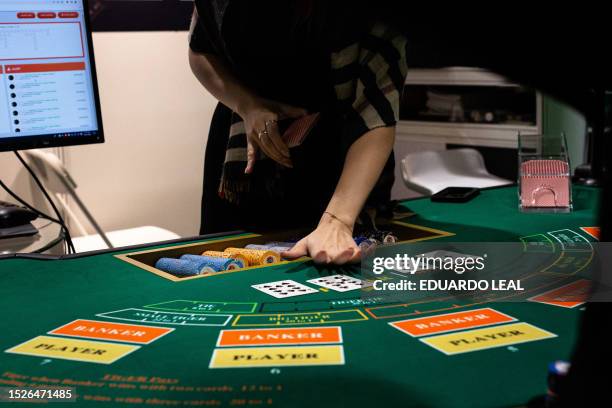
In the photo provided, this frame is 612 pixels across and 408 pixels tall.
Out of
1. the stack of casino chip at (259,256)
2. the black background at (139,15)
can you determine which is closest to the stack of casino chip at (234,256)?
the stack of casino chip at (259,256)

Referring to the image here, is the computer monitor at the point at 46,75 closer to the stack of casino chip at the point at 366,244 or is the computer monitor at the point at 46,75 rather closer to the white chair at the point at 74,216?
the white chair at the point at 74,216

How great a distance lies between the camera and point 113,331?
1.06 metres

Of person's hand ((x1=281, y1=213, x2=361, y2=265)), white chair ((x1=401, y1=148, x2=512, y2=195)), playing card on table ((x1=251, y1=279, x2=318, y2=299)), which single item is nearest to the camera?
playing card on table ((x1=251, y1=279, x2=318, y2=299))

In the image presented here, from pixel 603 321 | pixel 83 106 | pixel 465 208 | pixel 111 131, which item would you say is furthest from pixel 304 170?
pixel 111 131

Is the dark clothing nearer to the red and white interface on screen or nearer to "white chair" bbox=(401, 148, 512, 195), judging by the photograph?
the red and white interface on screen

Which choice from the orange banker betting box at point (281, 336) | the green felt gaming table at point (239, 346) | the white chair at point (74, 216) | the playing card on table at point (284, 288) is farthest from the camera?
the white chair at point (74, 216)

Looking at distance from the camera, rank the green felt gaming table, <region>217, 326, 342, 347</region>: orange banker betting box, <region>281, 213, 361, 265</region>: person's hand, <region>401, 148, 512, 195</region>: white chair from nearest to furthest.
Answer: the green felt gaming table
<region>217, 326, 342, 347</region>: orange banker betting box
<region>281, 213, 361, 265</region>: person's hand
<region>401, 148, 512, 195</region>: white chair

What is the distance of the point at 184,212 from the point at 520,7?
3073 mm

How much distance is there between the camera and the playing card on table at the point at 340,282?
4.08ft

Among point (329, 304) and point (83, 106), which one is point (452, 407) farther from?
point (83, 106)

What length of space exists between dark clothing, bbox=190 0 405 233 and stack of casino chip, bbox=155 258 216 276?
12.6 inches

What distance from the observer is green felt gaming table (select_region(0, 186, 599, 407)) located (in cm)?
83

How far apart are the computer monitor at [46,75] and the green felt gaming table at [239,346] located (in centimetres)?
63

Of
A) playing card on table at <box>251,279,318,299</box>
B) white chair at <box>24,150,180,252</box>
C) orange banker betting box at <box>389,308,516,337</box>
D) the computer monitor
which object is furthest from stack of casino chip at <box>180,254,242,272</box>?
white chair at <box>24,150,180,252</box>
